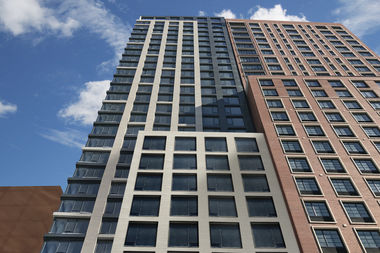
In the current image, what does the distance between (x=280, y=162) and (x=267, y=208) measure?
724 cm

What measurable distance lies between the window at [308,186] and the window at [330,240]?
16.1 feet

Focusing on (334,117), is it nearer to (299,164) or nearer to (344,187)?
(299,164)

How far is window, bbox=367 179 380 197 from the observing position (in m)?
31.0

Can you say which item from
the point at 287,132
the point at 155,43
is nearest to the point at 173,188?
the point at 287,132

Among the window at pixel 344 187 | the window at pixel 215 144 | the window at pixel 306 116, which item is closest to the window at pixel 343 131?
the window at pixel 306 116

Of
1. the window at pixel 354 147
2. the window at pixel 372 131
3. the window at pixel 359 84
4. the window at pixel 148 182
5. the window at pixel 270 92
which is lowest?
the window at pixel 148 182

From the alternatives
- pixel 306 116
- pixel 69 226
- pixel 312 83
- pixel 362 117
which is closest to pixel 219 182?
pixel 306 116

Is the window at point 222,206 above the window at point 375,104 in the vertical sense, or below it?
below

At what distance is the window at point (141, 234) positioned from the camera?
2734cm

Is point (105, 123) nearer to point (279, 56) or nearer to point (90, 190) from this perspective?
point (90, 190)

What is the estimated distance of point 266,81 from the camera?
5016 cm

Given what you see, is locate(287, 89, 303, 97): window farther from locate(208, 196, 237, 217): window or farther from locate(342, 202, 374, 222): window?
locate(208, 196, 237, 217): window

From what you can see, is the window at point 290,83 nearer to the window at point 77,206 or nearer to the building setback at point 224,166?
the building setback at point 224,166

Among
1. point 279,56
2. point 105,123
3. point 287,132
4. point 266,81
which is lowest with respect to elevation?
point 287,132
